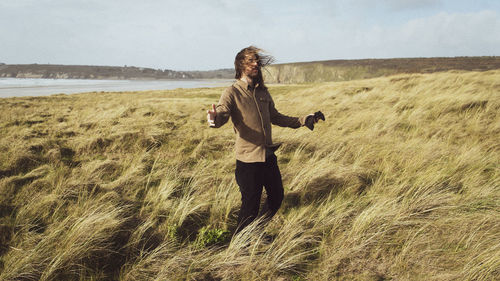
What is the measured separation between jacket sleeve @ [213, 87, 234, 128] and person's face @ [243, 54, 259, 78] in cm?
23

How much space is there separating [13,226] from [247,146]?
2.55m

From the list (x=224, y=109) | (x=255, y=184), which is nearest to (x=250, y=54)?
(x=224, y=109)

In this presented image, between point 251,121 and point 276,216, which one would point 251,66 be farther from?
point 276,216

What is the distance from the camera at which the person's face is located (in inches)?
87.7

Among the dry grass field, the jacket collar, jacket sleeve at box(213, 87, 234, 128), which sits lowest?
the dry grass field

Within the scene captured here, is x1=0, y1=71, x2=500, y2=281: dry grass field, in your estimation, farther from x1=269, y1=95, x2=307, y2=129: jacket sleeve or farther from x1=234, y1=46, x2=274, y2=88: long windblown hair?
x1=234, y1=46, x2=274, y2=88: long windblown hair

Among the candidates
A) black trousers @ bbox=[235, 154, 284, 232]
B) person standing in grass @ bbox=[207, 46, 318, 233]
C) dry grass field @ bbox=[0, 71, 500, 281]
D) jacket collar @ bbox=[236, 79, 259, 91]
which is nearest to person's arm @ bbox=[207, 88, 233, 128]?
person standing in grass @ bbox=[207, 46, 318, 233]

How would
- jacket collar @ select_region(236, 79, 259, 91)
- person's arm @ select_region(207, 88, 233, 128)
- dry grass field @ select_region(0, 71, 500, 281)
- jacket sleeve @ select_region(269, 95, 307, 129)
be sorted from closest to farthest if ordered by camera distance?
1. person's arm @ select_region(207, 88, 233, 128)
2. dry grass field @ select_region(0, 71, 500, 281)
3. jacket collar @ select_region(236, 79, 259, 91)
4. jacket sleeve @ select_region(269, 95, 307, 129)

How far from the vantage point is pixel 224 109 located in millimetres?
2166

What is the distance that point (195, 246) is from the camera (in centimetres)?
251

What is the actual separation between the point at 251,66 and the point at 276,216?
1.67 m

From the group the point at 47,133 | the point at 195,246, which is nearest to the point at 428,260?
the point at 195,246

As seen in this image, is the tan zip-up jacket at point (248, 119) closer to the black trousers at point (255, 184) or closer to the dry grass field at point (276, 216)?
the black trousers at point (255, 184)

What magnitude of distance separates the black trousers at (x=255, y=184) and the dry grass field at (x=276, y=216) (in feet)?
0.63
